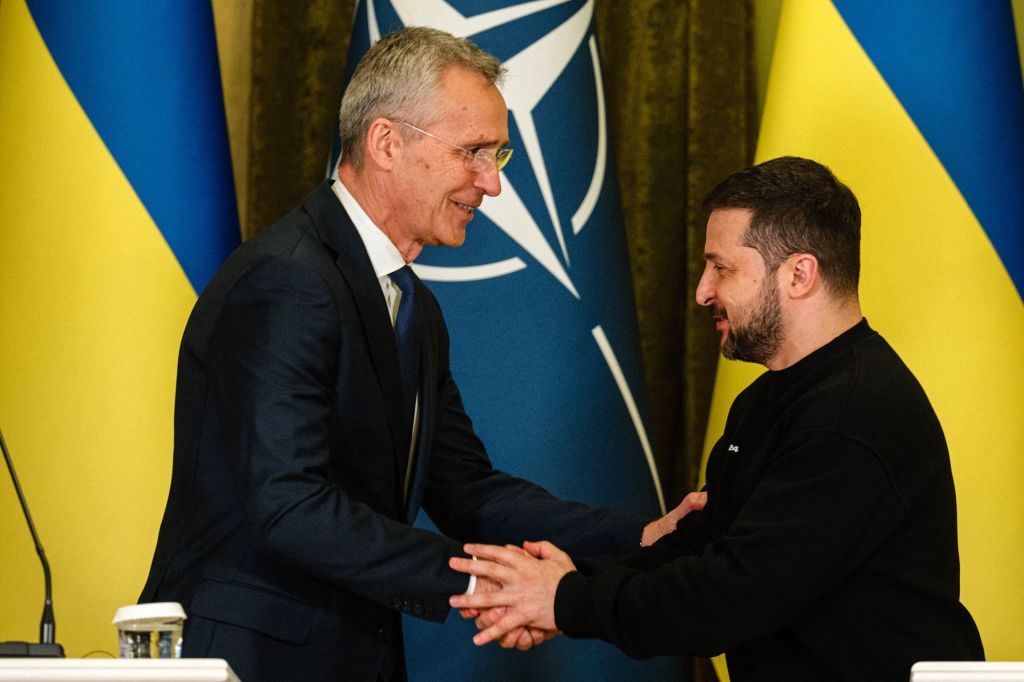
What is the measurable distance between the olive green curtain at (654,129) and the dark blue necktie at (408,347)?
1.40 metres

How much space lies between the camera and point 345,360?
2119 mm

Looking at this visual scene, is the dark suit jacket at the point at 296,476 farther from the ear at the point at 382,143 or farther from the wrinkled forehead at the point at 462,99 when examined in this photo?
the wrinkled forehead at the point at 462,99

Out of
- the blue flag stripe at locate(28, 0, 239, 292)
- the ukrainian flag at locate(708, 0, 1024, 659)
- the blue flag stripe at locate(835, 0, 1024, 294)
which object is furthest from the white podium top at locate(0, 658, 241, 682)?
the blue flag stripe at locate(835, 0, 1024, 294)

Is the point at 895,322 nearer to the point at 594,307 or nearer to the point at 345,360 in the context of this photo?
the point at 594,307

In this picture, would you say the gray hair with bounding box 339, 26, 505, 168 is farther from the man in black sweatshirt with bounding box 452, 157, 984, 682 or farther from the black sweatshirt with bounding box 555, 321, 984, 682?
the black sweatshirt with bounding box 555, 321, 984, 682

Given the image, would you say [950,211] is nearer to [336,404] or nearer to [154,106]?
[336,404]

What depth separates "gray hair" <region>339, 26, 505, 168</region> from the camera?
2.35m

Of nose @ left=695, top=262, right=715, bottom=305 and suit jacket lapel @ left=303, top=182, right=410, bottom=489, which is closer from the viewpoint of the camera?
suit jacket lapel @ left=303, top=182, right=410, bottom=489

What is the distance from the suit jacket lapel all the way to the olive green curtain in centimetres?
144

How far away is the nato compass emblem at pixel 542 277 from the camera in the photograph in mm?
2879

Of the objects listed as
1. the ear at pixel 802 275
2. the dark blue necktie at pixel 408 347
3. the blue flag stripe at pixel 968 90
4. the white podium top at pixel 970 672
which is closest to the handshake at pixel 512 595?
the dark blue necktie at pixel 408 347

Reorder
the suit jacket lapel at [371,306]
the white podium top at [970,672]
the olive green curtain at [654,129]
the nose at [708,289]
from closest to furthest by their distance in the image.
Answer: the white podium top at [970,672]
the suit jacket lapel at [371,306]
the nose at [708,289]
the olive green curtain at [654,129]

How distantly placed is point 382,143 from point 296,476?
0.68 meters

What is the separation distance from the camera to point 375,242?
2342mm
